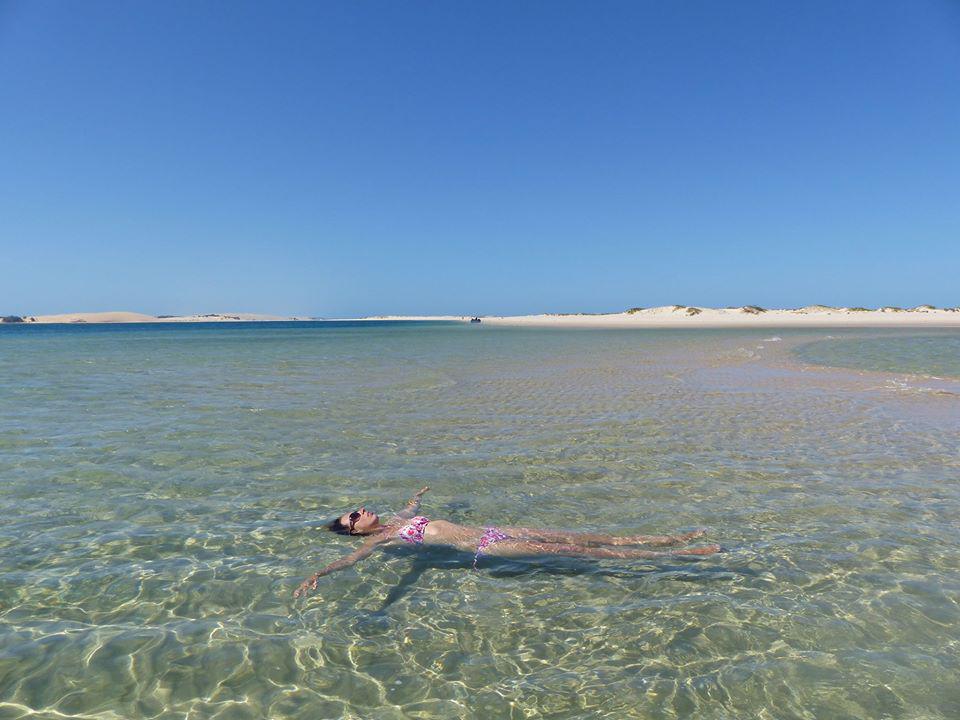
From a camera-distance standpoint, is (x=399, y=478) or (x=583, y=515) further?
(x=399, y=478)

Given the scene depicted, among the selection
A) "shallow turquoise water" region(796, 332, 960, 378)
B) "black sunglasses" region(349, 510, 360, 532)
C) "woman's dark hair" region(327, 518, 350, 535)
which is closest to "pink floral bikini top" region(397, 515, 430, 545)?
"black sunglasses" region(349, 510, 360, 532)

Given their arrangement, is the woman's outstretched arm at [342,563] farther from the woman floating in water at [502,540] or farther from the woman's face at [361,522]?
the woman's face at [361,522]

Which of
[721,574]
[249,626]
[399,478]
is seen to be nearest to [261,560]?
[249,626]

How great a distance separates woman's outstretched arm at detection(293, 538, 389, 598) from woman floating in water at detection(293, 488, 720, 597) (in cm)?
1

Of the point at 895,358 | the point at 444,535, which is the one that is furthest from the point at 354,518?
the point at 895,358

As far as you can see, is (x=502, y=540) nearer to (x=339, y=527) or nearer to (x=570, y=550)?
(x=570, y=550)

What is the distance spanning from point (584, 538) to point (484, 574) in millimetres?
1471

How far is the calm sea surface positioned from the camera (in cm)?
466

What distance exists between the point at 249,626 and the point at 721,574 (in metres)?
5.47

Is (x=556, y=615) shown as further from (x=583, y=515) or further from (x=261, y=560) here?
(x=261, y=560)

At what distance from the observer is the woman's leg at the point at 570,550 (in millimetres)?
6887

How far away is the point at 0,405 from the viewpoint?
18109 millimetres

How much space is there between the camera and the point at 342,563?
6590mm

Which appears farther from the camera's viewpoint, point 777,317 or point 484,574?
point 777,317
